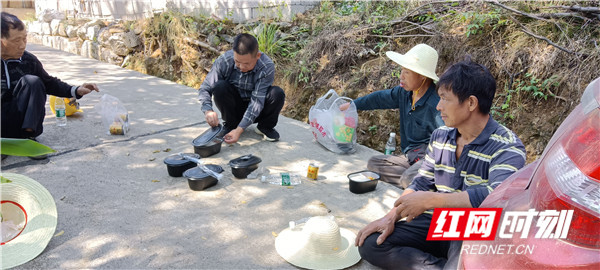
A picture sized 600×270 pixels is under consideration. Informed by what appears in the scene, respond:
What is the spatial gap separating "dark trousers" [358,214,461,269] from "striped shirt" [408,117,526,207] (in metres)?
0.23

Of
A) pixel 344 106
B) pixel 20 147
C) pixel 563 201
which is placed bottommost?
pixel 344 106

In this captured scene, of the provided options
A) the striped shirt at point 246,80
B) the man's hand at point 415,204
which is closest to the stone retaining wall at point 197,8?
the striped shirt at point 246,80

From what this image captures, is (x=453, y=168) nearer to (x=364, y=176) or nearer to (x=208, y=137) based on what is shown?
(x=364, y=176)

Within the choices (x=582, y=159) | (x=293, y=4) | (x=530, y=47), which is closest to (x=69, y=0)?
(x=293, y=4)

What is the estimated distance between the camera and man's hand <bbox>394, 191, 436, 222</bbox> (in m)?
1.92

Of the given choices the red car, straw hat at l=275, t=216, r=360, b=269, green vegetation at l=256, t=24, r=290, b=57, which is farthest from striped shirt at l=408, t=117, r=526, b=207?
green vegetation at l=256, t=24, r=290, b=57

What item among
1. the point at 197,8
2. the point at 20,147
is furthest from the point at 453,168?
the point at 197,8

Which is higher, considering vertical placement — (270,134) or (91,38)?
(91,38)

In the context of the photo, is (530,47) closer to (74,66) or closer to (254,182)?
(254,182)

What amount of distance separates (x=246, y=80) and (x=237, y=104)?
0.91 ft

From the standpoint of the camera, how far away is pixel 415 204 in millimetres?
1936

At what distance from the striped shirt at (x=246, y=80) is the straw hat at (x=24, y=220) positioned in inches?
72.5

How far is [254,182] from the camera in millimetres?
3285

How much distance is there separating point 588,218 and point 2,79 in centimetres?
402
